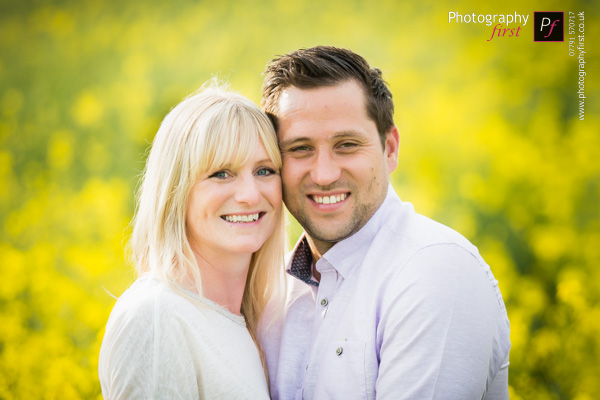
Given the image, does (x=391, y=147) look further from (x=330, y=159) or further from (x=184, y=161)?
(x=184, y=161)

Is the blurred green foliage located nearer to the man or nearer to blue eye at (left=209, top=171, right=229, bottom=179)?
the man

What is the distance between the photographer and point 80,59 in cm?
453

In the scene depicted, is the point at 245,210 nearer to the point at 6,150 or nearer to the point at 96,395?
the point at 96,395

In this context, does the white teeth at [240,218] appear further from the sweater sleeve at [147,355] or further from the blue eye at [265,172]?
the sweater sleeve at [147,355]

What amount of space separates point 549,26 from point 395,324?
9.14 feet

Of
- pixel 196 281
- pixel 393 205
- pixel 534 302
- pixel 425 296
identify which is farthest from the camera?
pixel 534 302

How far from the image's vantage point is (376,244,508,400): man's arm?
6.03 ft

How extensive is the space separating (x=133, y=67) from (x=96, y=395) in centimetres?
228

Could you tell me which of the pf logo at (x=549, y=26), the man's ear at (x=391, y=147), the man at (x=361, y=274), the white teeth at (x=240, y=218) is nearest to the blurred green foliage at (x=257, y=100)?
the pf logo at (x=549, y=26)

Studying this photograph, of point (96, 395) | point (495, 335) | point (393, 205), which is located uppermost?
point (393, 205)

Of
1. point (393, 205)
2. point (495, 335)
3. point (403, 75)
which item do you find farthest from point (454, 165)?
point (495, 335)

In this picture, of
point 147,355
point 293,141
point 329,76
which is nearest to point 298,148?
point 293,141

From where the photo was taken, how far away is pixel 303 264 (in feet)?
8.18

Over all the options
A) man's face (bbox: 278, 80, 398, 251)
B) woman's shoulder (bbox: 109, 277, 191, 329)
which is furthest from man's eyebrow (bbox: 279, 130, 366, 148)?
woman's shoulder (bbox: 109, 277, 191, 329)
